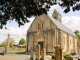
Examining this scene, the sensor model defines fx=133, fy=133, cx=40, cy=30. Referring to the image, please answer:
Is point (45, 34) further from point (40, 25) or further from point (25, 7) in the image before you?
point (25, 7)

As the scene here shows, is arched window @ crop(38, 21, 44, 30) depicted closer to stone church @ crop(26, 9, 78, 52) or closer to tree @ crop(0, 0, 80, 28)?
stone church @ crop(26, 9, 78, 52)

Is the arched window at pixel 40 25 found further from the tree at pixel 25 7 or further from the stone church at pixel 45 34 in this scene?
the tree at pixel 25 7

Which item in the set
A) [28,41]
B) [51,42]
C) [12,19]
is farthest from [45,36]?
[12,19]

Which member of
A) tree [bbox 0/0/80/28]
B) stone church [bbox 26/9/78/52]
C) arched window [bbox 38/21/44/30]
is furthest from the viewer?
arched window [bbox 38/21/44/30]

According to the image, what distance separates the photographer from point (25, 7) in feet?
18.9

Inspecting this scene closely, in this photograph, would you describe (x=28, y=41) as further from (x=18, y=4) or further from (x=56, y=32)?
(x=18, y=4)

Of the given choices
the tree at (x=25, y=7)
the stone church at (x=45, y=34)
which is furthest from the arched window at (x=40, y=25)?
the tree at (x=25, y=7)

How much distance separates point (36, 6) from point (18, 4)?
0.77 meters

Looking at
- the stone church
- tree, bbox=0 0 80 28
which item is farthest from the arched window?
tree, bbox=0 0 80 28

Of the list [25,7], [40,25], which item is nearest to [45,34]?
[40,25]

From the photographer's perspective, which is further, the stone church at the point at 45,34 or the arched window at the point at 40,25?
the arched window at the point at 40,25

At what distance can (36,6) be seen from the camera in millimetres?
5730

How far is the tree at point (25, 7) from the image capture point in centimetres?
557

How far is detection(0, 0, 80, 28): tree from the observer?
557cm
